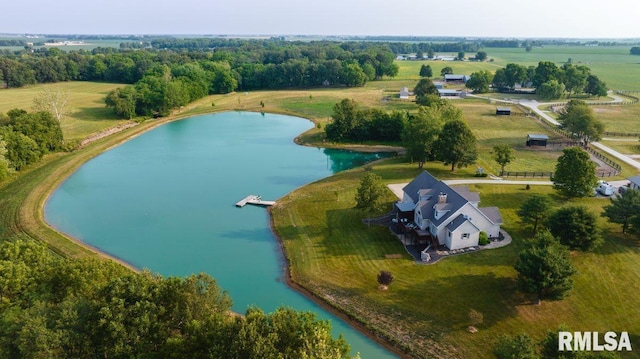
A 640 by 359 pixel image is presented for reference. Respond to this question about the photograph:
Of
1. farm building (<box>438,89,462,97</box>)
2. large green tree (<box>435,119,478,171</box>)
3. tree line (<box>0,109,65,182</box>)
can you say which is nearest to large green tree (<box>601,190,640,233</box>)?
large green tree (<box>435,119,478,171</box>)

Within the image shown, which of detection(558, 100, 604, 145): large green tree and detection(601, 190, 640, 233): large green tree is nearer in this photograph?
detection(601, 190, 640, 233): large green tree

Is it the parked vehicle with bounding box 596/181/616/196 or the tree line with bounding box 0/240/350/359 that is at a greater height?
the tree line with bounding box 0/240/350/359

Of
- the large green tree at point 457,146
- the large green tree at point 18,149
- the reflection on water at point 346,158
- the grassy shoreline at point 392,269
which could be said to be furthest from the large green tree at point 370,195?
the large green tree at point 18,149

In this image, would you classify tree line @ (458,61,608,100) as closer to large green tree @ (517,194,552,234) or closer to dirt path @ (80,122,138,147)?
large green tree @ (517,194,552,234)

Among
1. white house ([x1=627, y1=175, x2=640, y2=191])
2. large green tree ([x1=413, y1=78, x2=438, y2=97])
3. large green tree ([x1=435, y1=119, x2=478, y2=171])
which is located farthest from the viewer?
large green tree ([x1=413, y1=78, x2=438, y2=97])

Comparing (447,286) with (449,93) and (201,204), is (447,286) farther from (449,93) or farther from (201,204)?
(449,93)

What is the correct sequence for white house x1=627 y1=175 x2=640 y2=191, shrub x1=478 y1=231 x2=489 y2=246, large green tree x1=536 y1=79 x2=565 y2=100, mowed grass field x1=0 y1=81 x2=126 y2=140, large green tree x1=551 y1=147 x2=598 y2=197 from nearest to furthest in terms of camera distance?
shrub x1=478 y1=231 x2=489 y2=246 < large green tree x1=551 y1=147 x2=598 y2=197 < white house x1=627 y1=175 x2=640 y2=191 < mowed grass field x1=0 y1=81 x2=126 y2=140 < large green tree x1=536 y1=79 x2=565 y2=100

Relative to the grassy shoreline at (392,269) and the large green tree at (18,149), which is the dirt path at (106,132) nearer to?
the large green tree at (18,149)
